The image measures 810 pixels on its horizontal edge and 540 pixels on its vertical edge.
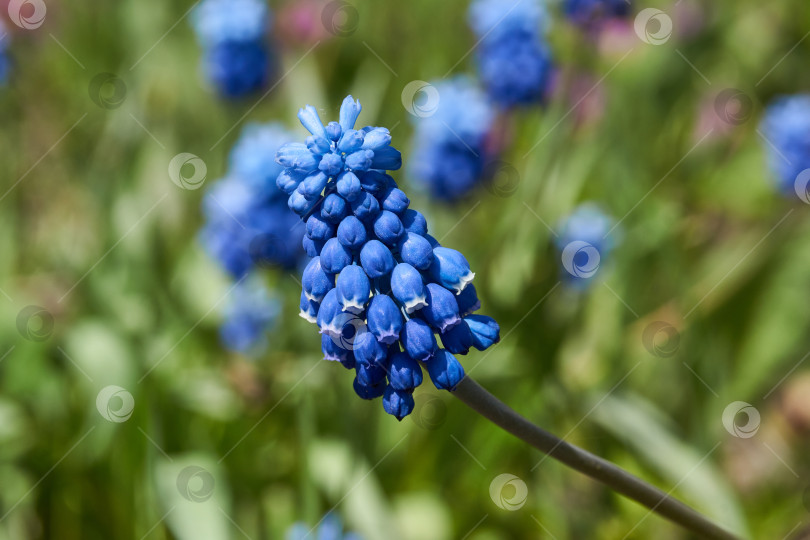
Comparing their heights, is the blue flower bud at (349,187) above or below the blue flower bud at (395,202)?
below

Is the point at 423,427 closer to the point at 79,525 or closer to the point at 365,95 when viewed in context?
the point at 79,525

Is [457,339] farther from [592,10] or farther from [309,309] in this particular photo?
[592,10]

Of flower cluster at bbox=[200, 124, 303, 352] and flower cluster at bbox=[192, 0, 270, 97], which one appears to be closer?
flower cluster at bbox=[200, 124, 303, 352]
